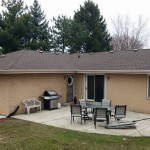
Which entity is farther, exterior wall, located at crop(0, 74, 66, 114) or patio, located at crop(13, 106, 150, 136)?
exterior wall, located at crop(0, 74, 66, 114)

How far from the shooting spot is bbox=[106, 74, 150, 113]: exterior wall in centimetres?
1540

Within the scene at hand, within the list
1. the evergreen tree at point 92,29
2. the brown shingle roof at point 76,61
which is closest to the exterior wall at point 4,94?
the brown shingle roof at point 76,61

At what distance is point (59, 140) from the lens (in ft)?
31.8

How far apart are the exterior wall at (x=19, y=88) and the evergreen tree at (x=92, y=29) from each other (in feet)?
67.3

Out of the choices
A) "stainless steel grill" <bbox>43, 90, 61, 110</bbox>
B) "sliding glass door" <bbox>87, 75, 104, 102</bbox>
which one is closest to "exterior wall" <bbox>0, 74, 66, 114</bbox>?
"stainless steel grill" <bbox>43, 90, 61, 110</bbox>

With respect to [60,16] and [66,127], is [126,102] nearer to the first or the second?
[66,127]

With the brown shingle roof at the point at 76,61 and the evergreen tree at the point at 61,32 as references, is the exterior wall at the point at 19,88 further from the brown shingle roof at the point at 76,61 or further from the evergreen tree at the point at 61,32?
the evergreen tree at the point at 61,32

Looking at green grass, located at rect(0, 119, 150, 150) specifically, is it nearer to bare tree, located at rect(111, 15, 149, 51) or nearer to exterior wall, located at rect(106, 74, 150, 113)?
exterior wall, located at rect(106, 74, 150, 113)

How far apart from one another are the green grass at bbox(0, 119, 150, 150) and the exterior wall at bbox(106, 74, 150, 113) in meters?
5.71

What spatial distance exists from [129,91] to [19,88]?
647 centimetres

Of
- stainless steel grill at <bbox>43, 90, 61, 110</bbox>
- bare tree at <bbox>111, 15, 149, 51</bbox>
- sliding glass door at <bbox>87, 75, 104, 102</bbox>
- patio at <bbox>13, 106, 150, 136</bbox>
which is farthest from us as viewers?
bare tree at <bbox>111, 15, 149, 51</bbox>

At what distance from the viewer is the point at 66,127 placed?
11859 mm

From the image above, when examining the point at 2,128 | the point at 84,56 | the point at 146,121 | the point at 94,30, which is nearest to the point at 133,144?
the point at 146,121

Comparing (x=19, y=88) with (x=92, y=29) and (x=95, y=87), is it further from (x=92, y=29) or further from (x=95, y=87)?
(x=92, y=29)
